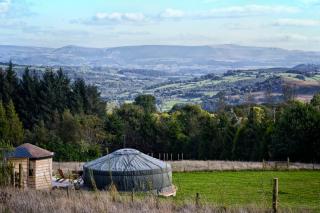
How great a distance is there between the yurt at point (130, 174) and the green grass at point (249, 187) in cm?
Result: 97

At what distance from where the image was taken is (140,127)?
154 ft

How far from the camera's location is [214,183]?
74.9 ft

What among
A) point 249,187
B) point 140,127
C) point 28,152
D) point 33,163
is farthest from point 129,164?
point 140,127

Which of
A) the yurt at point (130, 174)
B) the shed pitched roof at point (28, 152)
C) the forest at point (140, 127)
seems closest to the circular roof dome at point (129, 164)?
the yurt at point (130, 174)

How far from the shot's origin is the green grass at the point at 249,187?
677 inches

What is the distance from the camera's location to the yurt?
20.2 m

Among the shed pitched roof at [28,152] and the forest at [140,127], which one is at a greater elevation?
the shed pitched roof at [28,152]

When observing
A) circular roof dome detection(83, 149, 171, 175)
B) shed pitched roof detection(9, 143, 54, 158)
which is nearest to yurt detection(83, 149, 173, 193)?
circular roof dome detection(83, 149, 171, 175)

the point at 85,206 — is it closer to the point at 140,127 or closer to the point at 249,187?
the point at 249,187

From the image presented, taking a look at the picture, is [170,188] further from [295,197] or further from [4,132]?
[4,132]

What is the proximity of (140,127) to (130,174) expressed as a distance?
26.6m

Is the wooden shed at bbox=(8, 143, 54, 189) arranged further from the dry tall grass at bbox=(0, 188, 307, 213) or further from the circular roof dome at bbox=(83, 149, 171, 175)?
the dry tall grass at bbox=(0, 188, 307, 213)

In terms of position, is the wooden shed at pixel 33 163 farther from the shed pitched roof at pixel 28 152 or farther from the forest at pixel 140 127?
the forest at pixel 140 127

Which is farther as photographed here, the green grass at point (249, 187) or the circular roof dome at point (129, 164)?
the circular roof dome at point (129, 164)
